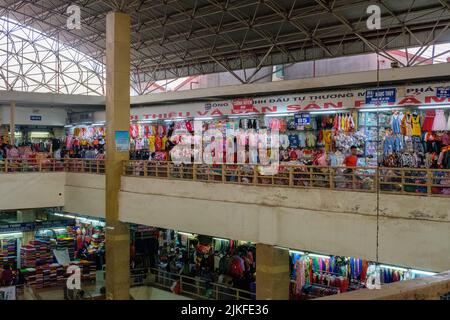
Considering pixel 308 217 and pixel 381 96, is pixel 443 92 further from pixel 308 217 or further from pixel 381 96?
pixel 308 217

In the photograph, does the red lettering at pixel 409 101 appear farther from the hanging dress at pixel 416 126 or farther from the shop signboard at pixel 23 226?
the shop signboard at pixel 23 226

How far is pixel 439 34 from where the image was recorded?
631 inches

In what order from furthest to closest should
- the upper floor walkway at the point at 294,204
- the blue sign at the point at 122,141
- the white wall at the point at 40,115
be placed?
the white wall at the point at 40,115
the blue sign at the point at 122,141
the upper floor walkway at the point at 294,204

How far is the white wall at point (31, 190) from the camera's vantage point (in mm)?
16734

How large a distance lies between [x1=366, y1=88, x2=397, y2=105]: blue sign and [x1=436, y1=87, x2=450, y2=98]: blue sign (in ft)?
3.71

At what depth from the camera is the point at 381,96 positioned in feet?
45.8

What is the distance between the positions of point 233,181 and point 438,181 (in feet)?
15.7

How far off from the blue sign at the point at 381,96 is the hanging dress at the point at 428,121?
944 mm

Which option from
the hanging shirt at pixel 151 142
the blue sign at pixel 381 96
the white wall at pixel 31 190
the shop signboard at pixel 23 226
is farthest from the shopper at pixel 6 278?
the blue sign at pixel 381 96

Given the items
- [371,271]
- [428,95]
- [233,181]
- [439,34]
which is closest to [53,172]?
[233,181]

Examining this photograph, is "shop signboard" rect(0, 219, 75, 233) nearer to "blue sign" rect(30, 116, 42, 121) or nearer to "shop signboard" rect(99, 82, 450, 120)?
"shop signboard" rect(99, 82, 450, 120)

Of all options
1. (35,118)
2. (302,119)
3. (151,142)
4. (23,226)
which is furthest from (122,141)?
(35,118)

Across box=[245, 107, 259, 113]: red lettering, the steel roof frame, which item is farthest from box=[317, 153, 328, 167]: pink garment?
the steel roof frame

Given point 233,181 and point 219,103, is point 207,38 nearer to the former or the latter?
point 219,103
